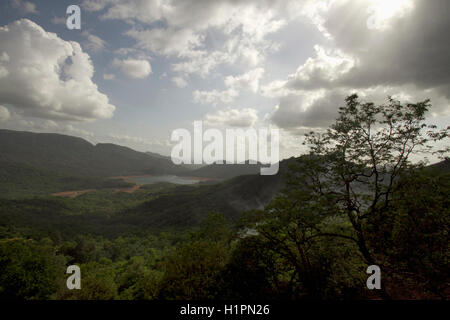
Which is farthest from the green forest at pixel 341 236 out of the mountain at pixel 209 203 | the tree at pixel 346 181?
the mountain at pixel 209 203

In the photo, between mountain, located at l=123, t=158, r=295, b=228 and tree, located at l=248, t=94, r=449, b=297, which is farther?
mountain, located at l=123, t=158, r=295, b=228

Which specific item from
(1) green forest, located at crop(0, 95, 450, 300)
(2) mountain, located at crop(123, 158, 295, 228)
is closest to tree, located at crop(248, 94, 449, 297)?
(1) green forest, located at crop(0, 95, 450, 300)

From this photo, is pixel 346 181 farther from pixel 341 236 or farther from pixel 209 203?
pixel 209 203

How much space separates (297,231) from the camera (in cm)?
1128

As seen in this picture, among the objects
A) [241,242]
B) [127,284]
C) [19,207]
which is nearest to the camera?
[241,242]

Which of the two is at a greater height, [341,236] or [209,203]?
[341,236]

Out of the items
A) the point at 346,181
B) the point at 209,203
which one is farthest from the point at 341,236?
the point at 209,203

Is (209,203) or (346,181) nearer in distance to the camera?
(346,181)

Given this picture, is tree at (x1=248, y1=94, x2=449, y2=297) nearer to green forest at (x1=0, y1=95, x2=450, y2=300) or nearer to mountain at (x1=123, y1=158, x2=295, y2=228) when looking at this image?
green forest at (x1=0, y1=95, x2=450, y2=300)

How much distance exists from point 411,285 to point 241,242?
8779 mm

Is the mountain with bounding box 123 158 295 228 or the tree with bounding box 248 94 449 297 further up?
the tree with bounding box 248 94 449 297

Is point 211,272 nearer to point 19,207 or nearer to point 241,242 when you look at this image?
point 241,242

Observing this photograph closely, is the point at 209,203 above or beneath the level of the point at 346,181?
beneath
